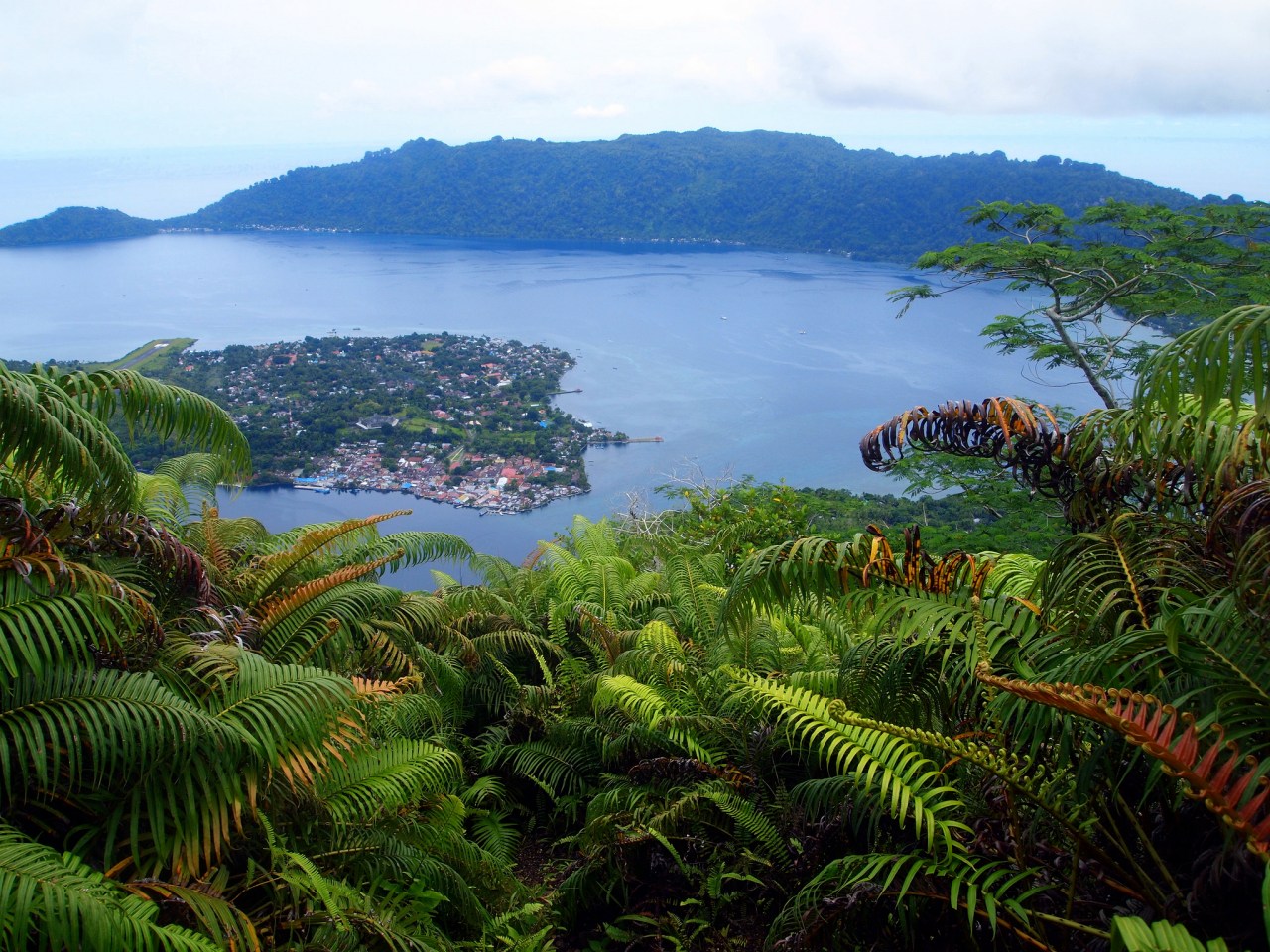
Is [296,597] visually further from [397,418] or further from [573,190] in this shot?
[573,190]

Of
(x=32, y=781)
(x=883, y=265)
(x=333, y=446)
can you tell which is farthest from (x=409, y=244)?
(x=32, y=781)

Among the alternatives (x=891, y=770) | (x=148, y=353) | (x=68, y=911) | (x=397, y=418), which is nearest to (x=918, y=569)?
(x=891, y=770)

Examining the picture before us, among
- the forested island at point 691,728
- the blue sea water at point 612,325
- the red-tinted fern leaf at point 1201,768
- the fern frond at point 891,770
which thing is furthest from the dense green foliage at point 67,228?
the red-tinted fern leaf at point 1201,768

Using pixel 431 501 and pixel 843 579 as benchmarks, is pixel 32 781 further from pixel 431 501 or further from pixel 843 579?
pixel 431 501

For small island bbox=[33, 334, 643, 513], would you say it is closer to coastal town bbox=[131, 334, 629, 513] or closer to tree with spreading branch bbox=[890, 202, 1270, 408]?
coastal town bbox=[131, 334, 629, 513]

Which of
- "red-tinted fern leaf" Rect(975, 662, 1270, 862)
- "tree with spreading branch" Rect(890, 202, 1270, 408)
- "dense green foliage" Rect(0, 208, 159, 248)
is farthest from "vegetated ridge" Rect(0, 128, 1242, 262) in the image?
"red-tinted fern leaf" Rect(975, 662, 1270, 862)
